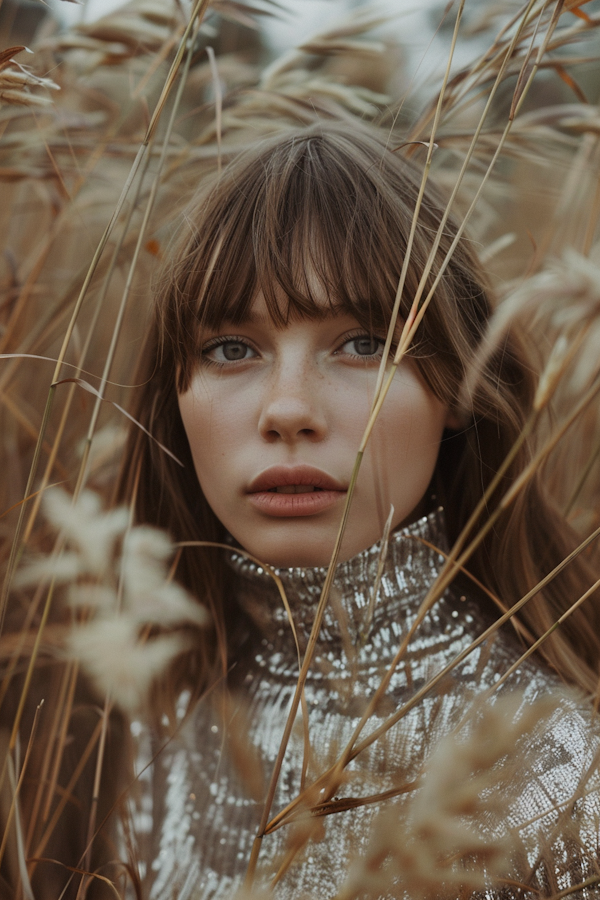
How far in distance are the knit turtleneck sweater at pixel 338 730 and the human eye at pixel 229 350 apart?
0.74ft

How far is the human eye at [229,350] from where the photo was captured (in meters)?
0.71

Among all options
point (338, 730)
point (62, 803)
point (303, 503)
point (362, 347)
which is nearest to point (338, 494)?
point (303, 503)

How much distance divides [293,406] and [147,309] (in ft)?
0.94

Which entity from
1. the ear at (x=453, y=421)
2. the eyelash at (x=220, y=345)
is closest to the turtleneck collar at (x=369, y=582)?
the ear at (x=453, y=421)

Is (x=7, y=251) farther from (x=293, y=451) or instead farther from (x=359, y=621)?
(x=359, y=621)

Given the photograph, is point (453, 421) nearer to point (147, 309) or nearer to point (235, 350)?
point (235, 350)

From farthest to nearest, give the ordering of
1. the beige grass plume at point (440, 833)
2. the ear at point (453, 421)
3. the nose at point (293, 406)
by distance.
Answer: the ear at point (453, 421), the nose at point (293, 406), the beige grass plume at point (440, 833)

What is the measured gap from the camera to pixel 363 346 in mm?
684

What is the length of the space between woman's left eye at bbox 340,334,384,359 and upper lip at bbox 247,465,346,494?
0.37 ft

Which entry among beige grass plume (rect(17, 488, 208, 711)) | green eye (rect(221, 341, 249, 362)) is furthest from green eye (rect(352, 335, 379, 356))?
beige grass plume (rect(17, 488, 208, 711))

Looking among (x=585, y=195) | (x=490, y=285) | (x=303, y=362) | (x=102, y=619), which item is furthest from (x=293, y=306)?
(x=585, y=195)

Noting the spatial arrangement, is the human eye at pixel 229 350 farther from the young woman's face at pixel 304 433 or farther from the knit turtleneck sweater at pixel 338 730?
the knit turtleneck sweater at pixel 338 730

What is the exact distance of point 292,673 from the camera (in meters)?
0.85

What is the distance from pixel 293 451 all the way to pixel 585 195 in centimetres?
59
